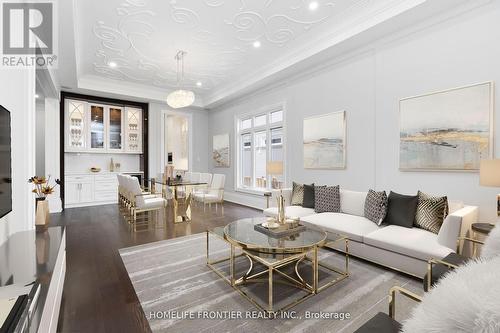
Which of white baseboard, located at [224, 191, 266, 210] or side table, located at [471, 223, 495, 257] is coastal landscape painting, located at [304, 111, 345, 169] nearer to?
→ white baseboard, located at [224, 191, 266, 210]

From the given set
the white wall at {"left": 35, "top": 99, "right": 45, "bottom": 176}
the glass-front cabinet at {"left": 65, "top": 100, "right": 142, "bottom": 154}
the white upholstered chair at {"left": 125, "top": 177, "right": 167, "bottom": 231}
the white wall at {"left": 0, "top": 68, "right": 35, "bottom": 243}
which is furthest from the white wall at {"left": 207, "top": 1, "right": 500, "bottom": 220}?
the white wall at {"left": 35, "top": 99, "right": 45, "bottom": 176}

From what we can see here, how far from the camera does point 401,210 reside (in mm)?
3049

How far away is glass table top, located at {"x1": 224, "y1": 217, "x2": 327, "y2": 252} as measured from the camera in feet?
7.11

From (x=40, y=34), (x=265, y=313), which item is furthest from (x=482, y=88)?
(x=40, y=34)

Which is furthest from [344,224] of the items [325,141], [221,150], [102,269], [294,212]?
[221,150]

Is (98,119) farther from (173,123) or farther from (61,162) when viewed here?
(173,123)

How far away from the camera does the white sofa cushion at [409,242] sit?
7.59 feet

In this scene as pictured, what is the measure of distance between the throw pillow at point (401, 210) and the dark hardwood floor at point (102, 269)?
115 inches

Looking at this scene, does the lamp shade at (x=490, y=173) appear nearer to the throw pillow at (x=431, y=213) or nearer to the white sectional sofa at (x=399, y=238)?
the white sectional sofa at (x=399, y=238)

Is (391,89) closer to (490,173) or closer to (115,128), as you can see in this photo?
(490,173)

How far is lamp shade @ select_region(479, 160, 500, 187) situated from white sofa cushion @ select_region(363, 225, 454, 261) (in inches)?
28.9

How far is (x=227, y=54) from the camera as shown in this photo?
4.81 metres

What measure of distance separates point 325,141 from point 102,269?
4.00 meters

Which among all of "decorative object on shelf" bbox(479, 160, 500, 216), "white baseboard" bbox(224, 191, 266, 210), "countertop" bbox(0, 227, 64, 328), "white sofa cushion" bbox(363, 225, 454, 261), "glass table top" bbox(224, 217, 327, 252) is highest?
"decorative object on shelf" bbox(479, 160, 500, 216)
